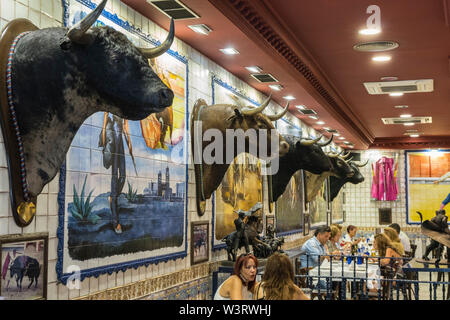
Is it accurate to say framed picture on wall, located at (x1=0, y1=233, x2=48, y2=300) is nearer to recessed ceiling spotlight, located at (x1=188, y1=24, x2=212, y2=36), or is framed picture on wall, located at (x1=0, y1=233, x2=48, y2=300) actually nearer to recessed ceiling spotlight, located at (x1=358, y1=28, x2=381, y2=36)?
recessed ceiling spotlight, located at (x1=188, y1=24, x2=212, y2=36)

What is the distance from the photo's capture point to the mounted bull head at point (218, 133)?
235 inches

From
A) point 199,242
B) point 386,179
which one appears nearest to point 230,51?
point 199,242

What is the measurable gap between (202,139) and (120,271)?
2078 millimetres

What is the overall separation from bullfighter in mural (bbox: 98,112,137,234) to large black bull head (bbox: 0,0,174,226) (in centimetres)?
A: 95

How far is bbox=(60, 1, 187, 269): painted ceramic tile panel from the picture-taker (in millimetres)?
4145

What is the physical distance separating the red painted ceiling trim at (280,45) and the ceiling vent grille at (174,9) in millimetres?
308

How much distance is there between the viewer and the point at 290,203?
35.4ft

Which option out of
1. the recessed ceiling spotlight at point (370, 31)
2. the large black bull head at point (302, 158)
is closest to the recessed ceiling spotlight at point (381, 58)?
the recessed ceiling spotlight at point (370, 31)

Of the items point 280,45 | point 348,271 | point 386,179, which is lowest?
point 348,271

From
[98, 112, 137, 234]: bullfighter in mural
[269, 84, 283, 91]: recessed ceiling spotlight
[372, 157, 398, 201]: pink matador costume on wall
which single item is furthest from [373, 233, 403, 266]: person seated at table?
[372, 157, 398, 201]: pink matador costume on wall

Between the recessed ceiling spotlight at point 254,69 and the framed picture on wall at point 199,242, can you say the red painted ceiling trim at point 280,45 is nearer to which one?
the recessed ceiling spotlight at point 254,69

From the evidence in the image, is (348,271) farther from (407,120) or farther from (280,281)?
(407,120)

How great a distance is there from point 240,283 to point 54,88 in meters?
2.26

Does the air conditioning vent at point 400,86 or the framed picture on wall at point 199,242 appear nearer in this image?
the framed picture on wall at point 199,242
